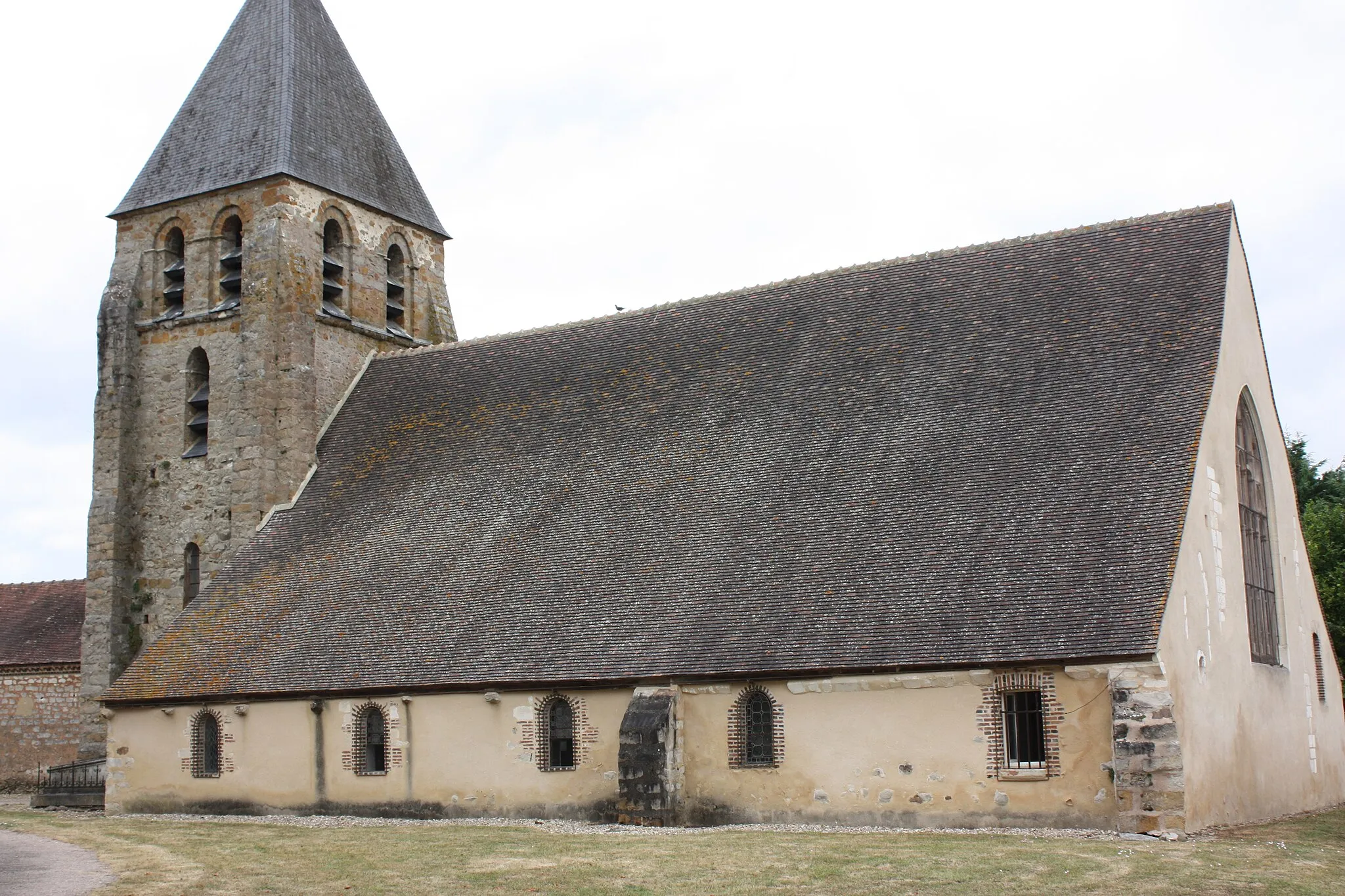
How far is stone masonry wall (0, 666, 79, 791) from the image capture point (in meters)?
31.7

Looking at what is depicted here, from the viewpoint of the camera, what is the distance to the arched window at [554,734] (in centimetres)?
2064

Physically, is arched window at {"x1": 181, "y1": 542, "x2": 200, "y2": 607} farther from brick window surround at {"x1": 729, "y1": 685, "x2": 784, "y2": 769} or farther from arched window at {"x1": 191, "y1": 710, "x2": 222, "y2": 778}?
brick window surround at {"x1": 729, "y1": 685, "x2": 784, "y2": 769}

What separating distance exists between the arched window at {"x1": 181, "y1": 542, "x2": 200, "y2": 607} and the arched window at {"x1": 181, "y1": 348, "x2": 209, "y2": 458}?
1819 mm

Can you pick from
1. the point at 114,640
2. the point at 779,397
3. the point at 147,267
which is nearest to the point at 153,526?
the point at 114,640

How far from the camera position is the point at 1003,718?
17.6 metres

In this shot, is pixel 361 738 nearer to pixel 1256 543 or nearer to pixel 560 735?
pixel 560 735

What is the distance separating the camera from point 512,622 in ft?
70.7

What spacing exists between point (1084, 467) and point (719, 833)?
21.7ft

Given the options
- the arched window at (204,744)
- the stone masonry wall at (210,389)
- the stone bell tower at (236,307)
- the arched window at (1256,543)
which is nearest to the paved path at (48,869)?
the arched window at (204,744)

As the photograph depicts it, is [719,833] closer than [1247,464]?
Yes

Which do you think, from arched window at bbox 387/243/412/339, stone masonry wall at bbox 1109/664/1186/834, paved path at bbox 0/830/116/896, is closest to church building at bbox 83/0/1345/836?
stone masonry wall at bbox 1109/664/1186/834

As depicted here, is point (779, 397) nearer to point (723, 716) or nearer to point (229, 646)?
point (723, 716)

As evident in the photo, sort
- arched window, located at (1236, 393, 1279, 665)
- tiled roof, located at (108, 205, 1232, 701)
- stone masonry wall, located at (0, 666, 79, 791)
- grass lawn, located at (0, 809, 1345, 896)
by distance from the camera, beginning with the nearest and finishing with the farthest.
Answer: grass lawn, located at (0, 809, 1345, 896), tiled roof, located at (108, 205, 1232, 701), arched window, located at (1236, 393, 1279, 665), stone masonry wall, located at (0, 666, 79, 791)

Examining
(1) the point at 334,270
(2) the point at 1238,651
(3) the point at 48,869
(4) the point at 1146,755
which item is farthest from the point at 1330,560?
(3) the point at 48,869
